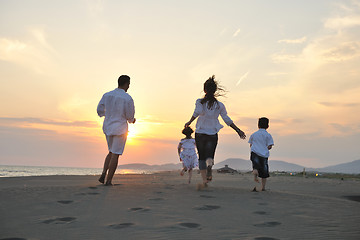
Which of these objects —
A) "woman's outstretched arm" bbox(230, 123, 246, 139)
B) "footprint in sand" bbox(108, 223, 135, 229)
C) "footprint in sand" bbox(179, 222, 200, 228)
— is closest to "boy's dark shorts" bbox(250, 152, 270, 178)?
"woman's outstretched arm" bbox(230, 123, 246, 139)

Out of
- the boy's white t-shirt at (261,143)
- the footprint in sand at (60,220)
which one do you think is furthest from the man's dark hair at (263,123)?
the footprint in sand at (60,220)

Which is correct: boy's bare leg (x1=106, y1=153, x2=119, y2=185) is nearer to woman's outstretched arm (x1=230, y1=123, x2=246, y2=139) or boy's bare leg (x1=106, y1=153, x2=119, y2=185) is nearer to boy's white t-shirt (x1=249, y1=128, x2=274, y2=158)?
woman's outstretched arm (x1=230, y1=123, x2=246, y2=139)

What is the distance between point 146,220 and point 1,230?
1.62 m

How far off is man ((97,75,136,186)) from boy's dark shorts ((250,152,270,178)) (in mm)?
3243

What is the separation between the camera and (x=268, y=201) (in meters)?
5.62

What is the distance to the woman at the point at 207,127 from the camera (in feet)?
23.9

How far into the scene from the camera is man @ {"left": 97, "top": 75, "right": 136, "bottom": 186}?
24.1 feet

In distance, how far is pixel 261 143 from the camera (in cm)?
826

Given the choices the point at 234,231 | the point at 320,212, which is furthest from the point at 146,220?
the point at 320,212

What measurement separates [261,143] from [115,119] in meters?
3.74

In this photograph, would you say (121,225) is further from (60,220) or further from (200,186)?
(200,186)

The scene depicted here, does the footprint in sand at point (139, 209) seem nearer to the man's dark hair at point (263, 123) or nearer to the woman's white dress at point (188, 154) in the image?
the man's dark hair at point (263, 123)

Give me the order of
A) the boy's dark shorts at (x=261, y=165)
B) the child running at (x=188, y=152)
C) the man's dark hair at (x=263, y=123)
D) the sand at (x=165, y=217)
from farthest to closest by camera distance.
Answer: the child running at (x=188, y=152), the man's dark hair at (x=263, y=123), the boy's dark shorts at (x=261, y=165), the sand at (x=165, y=217)

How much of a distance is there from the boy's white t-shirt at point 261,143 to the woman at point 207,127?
3.36ft
